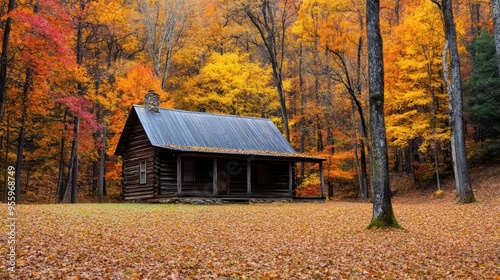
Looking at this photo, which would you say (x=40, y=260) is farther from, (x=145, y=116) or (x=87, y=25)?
(x=87, y=25)

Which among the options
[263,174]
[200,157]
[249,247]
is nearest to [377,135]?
[249,247]

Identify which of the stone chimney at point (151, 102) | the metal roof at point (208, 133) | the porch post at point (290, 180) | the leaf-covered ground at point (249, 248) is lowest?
the leaf-covered ground at point (249, 248)

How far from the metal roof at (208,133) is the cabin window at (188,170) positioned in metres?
1.26

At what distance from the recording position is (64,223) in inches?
494

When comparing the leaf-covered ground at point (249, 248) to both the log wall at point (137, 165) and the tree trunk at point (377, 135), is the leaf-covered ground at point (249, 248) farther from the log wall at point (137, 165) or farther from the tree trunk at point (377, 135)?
the log wall at point (137, 165)

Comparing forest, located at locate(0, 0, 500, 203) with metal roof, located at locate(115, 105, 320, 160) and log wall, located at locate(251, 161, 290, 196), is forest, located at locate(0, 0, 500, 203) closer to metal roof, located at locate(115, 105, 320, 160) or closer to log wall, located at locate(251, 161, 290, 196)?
metal roof, located at locate(115, 105, 320, 160)

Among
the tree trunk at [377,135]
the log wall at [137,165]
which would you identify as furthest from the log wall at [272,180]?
the tree trunk at [377,135]

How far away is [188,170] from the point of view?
25.0m

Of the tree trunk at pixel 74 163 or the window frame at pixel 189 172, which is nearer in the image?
the window frame at pixel 189 172

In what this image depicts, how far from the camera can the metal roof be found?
2409 centimetres

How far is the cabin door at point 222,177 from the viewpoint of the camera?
26094 millimetres

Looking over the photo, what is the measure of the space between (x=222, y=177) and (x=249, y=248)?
54.1 feet

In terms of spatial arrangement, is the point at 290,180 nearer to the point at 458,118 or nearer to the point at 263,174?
the point at 263,174

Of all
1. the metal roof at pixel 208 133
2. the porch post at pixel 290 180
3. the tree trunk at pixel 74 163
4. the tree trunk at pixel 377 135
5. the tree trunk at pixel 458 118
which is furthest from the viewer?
the porch post at pixel 290 180
